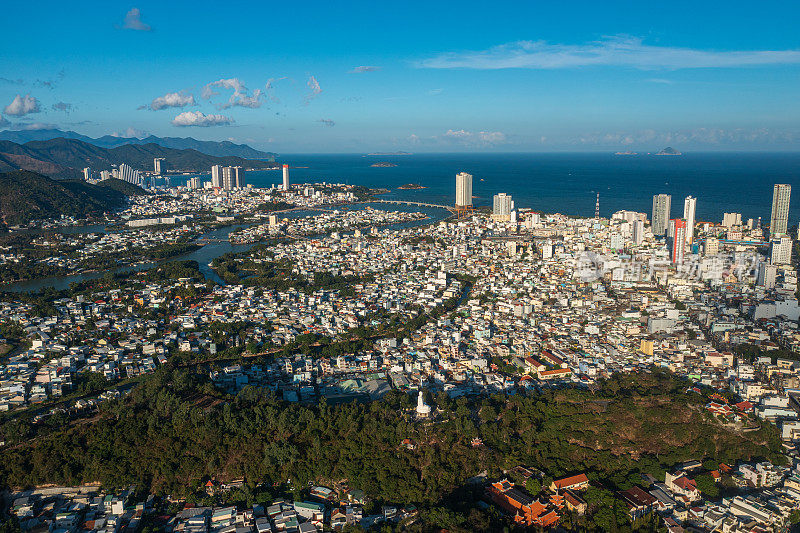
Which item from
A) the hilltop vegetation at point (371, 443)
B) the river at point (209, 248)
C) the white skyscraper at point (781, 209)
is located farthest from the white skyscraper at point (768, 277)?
the river at point (209, 248)

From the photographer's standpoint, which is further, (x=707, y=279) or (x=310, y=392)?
(x=707, y=279)

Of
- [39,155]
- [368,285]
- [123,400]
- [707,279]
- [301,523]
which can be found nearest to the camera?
[301,523]

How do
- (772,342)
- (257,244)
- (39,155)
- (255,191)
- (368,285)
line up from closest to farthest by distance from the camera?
1. (772,342)
2. (368,285)
3. (257,244)
4. (255,191)
5. (39,155)

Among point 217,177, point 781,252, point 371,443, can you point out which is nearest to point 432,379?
point 371,443

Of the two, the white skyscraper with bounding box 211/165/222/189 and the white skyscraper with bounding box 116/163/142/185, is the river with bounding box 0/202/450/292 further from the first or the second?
the white skyscraper with bounding box 116/163/142/185

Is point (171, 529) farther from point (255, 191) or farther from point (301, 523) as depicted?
point (255, 191)

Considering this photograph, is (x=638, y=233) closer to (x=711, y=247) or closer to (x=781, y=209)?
(x=711, y=247)

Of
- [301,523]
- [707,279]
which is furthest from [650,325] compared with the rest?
[301,523]

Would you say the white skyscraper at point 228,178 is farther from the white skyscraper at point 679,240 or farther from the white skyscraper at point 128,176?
the white skyscraper at point 679,240
